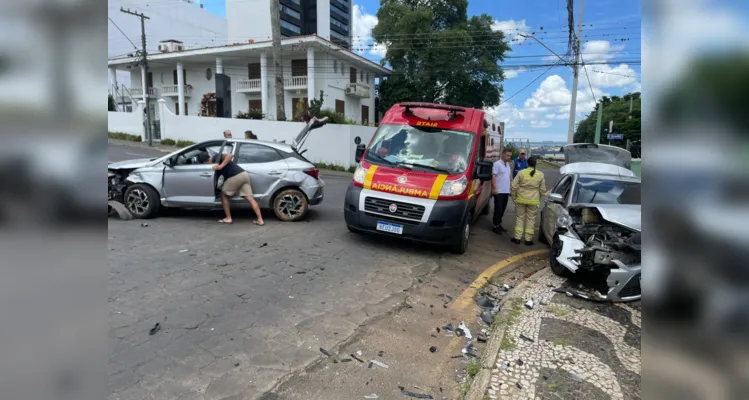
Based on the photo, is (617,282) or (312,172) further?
(312,172)

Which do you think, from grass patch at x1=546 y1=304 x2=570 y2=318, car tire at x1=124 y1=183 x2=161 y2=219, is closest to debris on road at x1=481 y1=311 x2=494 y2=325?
grass patch at x1=546 y1=304 x2=570 y2=318

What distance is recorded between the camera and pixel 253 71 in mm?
33031

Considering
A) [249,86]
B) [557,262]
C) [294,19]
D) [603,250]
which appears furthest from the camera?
[294,19]

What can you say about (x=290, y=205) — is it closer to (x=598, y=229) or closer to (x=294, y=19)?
(x=598, y=229)

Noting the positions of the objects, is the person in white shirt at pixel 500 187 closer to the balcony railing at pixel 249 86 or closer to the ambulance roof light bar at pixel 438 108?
the ambulance roof light bar at pixel 438 108

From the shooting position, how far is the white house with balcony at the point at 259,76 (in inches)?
1200

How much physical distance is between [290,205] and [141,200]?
273 centimetres

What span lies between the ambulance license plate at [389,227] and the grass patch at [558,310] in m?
2.36

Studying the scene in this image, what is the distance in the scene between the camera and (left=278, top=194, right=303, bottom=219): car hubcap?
27.5 feet

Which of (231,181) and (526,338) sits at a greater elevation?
(231,181)

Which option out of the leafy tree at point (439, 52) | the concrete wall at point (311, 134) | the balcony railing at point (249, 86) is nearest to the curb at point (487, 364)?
the concrete wall at point (311, 134)

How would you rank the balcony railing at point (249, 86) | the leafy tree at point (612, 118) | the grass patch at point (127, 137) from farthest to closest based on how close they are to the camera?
the leafy tree at point (612, 118), the balcony railing at point (249, 86), the grass patch at point (127, 137)

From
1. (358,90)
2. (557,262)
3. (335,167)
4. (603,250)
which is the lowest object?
(557,262)

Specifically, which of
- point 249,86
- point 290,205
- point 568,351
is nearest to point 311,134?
point 249,86
